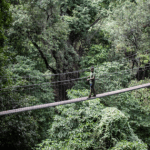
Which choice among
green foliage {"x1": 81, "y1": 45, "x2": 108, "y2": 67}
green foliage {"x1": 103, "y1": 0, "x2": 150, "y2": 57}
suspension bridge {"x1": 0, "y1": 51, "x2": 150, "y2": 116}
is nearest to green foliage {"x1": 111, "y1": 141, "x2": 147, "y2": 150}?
suspension bridge {"x1": 0, "y1": 51, "x2": 150, "y2": 116}

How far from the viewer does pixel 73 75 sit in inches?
363

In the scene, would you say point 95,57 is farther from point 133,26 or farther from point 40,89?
point 40,89

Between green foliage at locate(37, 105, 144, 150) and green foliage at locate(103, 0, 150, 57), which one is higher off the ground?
green foliage at locate(103, 0, 150, 57)

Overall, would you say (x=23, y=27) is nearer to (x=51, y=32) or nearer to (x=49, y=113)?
(x=51, y=32)

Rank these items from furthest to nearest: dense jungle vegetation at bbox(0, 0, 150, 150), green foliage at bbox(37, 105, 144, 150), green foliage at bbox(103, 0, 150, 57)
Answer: green foliage at bbox(103, 0, 150, 57), dense jungle vegetation at bbox(0, 0, 150, 150), green foliage at bbox(37, 105, 144, 150)

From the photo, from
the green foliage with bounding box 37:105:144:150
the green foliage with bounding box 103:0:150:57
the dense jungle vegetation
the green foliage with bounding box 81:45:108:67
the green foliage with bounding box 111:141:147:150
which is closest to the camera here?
the green foliage with bounding box 111:141:147:150

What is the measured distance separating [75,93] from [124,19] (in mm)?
3893

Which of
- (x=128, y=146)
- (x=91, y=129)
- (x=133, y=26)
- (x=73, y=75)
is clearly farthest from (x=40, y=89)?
(x=133, y=26)

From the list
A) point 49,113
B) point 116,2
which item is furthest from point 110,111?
point 116,2

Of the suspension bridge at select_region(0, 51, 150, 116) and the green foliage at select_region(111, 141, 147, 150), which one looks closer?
the green foliage at select_region(111, 141, 147, 150)

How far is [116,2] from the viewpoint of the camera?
9.34 metres

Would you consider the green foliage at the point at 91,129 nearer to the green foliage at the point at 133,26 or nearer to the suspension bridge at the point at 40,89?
the suspension bridge at the point at 40,89

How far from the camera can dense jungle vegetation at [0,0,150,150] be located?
13.7 ft

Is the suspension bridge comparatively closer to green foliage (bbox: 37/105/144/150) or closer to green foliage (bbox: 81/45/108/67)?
green foliage (bbox: 37/105/144/150)
